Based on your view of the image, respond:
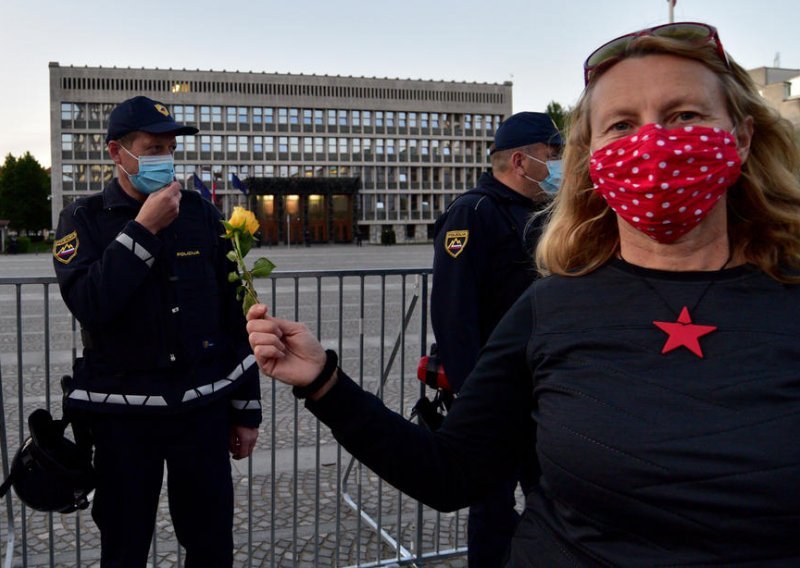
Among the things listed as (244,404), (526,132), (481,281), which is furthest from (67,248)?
(526,132)

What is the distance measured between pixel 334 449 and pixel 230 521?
9.10 ft

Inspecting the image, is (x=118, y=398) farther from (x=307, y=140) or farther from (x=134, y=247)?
(x=307, y=140)

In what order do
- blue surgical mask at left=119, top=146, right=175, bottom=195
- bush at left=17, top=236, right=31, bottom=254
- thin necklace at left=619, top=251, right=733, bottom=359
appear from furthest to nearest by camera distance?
1. bush at left=17, top=236, right=31, bottom=254
2. blue surgical mask at left=119, top=146, right=175, bottom=195
3. thin necklace at left=619, top=251, right=733, bottom=359

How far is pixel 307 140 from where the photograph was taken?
8281 centimetres

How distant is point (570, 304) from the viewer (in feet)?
4.68

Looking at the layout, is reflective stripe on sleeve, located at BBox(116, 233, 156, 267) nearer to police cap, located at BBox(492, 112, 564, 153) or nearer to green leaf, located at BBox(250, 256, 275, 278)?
green leaf, located at BBox(250, 256, 275, 278)

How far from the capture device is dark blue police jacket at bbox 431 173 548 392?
3076 millimetres

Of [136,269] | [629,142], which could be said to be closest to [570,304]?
[629,142]

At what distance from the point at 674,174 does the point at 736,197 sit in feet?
0.87

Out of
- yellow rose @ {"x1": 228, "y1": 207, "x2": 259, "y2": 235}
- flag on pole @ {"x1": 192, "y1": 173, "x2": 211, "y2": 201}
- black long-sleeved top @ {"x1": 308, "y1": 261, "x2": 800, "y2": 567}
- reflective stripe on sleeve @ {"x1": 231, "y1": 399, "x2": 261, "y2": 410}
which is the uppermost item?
flag on pole @ {"x1": 192, "y1": 173, "x2": 211, "y2": 201}

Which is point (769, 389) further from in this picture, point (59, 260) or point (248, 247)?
point (59, 260)

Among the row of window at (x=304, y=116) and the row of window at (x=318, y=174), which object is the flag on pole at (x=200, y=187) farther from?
the row of window at (x=304, y=116)

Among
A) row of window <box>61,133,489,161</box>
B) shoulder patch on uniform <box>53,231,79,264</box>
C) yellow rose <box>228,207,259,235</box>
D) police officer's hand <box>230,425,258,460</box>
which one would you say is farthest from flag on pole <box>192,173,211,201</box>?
row of window <box>61,133,489,161</box>

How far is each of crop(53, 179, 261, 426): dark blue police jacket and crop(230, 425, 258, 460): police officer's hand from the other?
0.73ft
